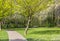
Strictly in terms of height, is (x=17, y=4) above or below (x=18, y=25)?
above

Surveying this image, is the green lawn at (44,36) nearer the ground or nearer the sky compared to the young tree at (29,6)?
nearer the ground

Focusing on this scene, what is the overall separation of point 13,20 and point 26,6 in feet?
59.3

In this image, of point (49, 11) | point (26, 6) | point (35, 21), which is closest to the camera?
point (26, 6)

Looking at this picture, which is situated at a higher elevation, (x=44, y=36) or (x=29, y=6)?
(x=29, y=6)

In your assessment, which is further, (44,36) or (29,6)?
(29,6)

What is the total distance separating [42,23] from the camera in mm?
40188

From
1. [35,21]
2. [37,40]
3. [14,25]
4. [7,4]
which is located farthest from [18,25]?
[37,40]

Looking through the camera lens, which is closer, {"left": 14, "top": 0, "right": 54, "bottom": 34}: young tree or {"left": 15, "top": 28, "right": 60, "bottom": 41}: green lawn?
{"left": 15, "top": 28, "right": 60, "bottom": 41}: green lawn

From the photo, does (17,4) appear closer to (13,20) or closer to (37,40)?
(37,40)

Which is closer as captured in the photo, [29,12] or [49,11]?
[29,12]

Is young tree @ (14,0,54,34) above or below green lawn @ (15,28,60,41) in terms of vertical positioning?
above

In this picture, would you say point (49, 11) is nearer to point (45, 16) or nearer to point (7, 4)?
point (45, 16)

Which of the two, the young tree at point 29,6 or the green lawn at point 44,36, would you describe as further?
the young tree at point 29,6

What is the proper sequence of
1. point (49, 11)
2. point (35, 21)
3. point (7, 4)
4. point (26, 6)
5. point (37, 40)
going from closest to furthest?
point (37, 40)
point (26, 6)
point (7, 4)
point (49, 11)
point (35, 21)
